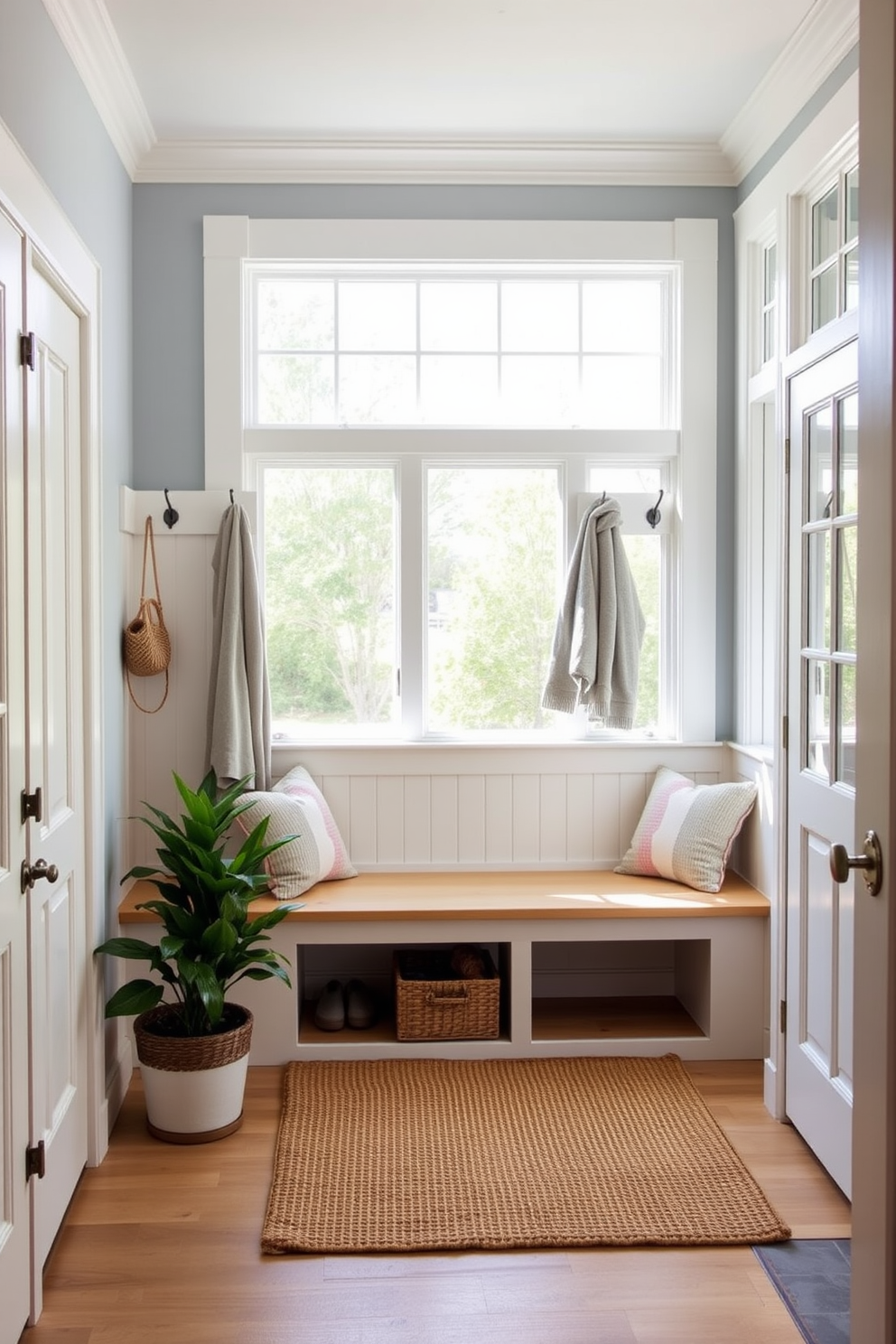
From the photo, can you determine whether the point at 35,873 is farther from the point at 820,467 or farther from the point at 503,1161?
the point at 820,467

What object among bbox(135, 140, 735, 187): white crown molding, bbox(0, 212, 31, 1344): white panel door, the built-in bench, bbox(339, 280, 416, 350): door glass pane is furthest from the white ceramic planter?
bbox(135, 140, 735, 187): white crown molding

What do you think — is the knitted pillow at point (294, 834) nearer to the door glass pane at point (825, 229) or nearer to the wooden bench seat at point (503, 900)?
the wooden bench seat at point (503, 900)

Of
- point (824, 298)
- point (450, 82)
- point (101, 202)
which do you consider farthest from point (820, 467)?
point (101, 202)

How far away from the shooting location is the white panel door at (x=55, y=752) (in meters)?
2.33

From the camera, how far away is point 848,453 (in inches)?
105

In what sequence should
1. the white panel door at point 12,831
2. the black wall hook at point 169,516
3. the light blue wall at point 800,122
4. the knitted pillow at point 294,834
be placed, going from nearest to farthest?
the white panel door at point 12,831
the light blue wall at point 800,122
the knitted pillow at point 294,834
the black wall hook at point 169,516

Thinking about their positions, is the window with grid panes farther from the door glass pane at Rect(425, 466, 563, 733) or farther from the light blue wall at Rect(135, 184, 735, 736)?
the light blue wall at Rect(135, 184, 735, 736)

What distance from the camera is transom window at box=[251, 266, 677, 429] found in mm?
3932

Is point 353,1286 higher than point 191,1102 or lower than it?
lower

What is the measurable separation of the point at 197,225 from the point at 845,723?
2.67 meters

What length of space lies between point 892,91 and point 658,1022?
303 cm

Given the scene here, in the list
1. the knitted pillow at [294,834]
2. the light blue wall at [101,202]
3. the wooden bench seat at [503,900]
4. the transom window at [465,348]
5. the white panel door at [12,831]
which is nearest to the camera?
the white panel door at [12,831]

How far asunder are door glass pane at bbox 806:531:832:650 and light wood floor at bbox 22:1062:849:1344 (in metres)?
1.34

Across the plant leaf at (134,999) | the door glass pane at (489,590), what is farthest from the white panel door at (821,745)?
the plant leaf at (134,999)
